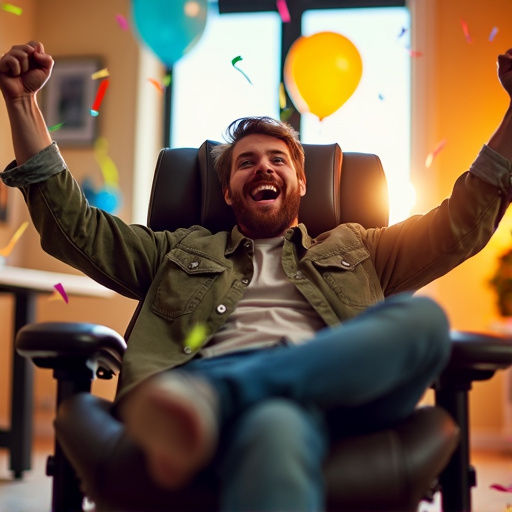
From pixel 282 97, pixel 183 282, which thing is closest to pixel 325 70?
pixel 183 282

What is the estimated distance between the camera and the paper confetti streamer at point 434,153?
11.4ft

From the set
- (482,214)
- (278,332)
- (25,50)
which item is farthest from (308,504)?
(25,50)

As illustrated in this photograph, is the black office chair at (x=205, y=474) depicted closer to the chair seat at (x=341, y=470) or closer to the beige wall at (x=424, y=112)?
the chair seat at (x=341, y=470)

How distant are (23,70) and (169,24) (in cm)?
109

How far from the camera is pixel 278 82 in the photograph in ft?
12.3

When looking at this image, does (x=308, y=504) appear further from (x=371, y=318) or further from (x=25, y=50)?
(x=25, y=50)

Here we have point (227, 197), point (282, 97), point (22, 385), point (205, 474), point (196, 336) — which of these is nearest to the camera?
point (205, 474)

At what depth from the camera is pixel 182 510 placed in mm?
904

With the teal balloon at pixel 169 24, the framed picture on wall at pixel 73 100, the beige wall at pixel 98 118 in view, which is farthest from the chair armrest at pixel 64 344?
the framed picture on wall at pixel 73 100

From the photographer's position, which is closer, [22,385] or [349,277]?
[349,277]

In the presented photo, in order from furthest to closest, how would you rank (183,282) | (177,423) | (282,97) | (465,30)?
(282,97) → (465,30) → (183,282) → (177,423)

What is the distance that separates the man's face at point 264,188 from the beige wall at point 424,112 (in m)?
1.91

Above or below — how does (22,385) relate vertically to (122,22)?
below

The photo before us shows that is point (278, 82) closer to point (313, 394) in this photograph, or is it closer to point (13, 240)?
point (13, 240)
